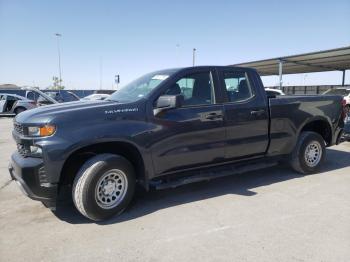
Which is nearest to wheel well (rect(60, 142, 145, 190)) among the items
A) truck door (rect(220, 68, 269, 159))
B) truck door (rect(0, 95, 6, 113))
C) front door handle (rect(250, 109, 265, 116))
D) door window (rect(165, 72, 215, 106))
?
door window (rect(165, 72, 215, 106))

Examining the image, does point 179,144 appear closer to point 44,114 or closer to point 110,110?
point 110,110

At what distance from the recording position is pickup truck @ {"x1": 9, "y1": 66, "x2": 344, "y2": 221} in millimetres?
3854

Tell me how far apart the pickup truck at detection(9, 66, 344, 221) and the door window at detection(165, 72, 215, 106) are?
0.05ft

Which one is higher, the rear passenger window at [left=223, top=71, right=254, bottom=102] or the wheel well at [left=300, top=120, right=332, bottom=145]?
the rear passenger window at [left=223, top=71, right=254, bottom=102]

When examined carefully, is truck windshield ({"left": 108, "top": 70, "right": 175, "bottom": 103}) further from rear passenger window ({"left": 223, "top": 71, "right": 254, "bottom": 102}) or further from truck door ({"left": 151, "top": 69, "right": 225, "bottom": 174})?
rear passenger window ({"left": 223, "top": 71, "right": 254, "bottom": 102})

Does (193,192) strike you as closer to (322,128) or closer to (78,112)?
(78,112)

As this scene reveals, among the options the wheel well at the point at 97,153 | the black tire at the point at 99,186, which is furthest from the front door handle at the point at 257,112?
the black tire at the point at 99,186

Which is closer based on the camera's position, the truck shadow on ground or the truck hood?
the truck hood

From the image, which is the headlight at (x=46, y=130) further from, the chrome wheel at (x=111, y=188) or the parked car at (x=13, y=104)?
the parked car at (x=13, y=104)

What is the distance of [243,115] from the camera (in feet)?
16.9

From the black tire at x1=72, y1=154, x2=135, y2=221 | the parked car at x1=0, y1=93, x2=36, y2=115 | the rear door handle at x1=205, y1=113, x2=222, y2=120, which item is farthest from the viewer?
the parked car at x1=0, y1=93, x2=36, y2=115

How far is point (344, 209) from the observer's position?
4.39 meters

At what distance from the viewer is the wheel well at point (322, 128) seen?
21.0 feet

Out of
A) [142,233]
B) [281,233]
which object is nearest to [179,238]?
[142,233]
